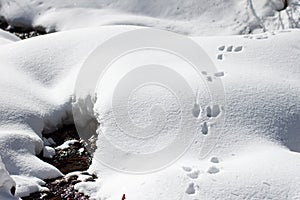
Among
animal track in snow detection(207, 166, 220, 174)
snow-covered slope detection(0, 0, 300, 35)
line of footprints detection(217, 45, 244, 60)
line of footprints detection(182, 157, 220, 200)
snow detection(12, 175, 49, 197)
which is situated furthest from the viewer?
snow-covered slope detection(0, 0, 300, 35)

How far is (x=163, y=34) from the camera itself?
240 inches

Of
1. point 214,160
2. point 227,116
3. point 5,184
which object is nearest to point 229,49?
point 227,116

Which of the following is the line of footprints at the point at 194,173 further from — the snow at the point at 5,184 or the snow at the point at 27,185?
the snow at the point at 5,184

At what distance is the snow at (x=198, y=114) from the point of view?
11.8 ft

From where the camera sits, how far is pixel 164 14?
27.8 ft

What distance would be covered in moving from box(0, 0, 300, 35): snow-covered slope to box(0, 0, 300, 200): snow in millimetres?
1567

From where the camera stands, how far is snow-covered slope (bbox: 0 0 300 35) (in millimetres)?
7781

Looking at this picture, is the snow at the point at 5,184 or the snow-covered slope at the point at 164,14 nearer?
the snow at the point at 5,184

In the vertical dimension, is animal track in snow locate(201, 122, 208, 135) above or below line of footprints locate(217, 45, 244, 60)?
below

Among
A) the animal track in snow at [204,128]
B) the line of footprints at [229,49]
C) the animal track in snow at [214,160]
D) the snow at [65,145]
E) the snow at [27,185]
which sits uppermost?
the line of footprints at [229,49]

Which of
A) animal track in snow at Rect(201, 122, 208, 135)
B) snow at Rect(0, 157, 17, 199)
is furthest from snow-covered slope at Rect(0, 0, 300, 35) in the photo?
snow at Rect(0, 157, 17, 199)

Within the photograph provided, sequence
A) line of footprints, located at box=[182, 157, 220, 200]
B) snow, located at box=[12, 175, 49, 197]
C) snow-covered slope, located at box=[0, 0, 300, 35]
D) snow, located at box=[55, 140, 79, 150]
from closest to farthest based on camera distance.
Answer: line of footprints, located at box=[182, 157, 220, 200]
snow, located at box=[12, 175, 49, 197]
snow, located at box=[55, 140, 79, 150]
snow-covered slope, located at box=[0, 0, 300, 35]

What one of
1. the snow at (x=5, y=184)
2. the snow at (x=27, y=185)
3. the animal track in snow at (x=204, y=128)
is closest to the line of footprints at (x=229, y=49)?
the animal track in snow at (x=204, y=128)

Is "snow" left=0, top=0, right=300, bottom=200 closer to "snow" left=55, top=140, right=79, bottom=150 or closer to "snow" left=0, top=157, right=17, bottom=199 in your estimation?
"snow" left=0, top=157, right=17, bottom=199
